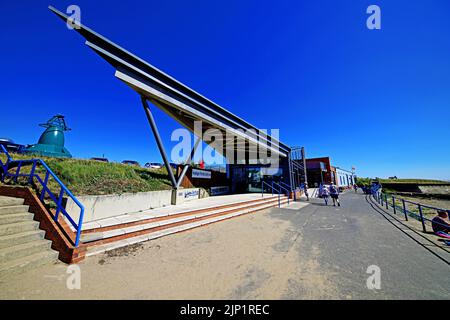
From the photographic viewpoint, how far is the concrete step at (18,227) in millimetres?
3082

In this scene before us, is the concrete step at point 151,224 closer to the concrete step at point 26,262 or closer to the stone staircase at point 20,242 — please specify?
the concrete step at point 26,262

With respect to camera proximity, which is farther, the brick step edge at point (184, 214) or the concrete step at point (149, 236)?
the brick step edge at point (184, 214)

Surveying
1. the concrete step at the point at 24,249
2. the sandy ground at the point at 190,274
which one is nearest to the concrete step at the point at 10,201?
the concrete step at the point at 24,249

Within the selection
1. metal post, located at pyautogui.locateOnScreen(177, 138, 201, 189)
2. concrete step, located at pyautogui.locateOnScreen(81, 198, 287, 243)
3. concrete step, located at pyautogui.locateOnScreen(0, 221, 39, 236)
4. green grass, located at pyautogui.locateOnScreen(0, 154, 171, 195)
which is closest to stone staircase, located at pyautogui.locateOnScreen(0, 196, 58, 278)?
concrete step, located at pyautogui.locateOnScreen(0, 221, 39, 236)

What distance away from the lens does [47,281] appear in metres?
2.58

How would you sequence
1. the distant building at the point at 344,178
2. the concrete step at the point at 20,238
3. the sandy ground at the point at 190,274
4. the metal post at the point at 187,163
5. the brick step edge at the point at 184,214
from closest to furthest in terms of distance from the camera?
1. the sandy ground at the point at 190,274
2. the concrete step at the point at 20,238
3. the brick step edge at the point at 184,214
4. the metal post at the point at 187,163
5. the distant building at the point at 344,178

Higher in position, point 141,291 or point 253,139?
point 253,139

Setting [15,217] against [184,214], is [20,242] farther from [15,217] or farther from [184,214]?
[184,214]

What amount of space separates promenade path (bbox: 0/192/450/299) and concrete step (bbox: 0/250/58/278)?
0.46 feet

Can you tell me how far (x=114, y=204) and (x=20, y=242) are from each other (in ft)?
7.99
